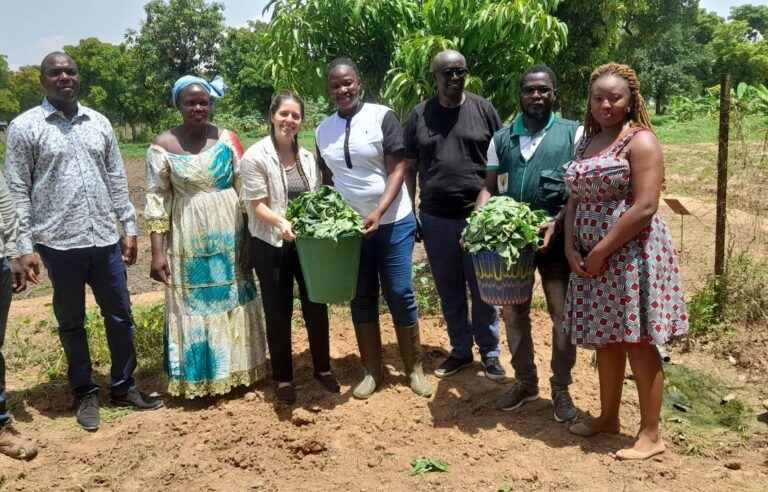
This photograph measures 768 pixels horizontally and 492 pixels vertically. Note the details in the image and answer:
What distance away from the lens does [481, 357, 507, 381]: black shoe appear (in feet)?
12.9

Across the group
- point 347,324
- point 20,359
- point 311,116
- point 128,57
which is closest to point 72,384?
point 20,359

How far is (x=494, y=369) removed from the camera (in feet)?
13.0

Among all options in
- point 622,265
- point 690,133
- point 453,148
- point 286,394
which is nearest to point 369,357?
point 286,394

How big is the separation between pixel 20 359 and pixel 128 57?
105 ft

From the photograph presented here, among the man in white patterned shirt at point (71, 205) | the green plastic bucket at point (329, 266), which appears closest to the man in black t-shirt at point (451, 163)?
the green plastic bucket at point (329, 266)

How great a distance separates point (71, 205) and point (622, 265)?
276 centimetres

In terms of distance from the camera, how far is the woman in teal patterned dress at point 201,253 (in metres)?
3.58

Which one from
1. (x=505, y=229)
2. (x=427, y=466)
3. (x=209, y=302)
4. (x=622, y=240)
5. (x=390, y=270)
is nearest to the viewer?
(x=622, y=240)

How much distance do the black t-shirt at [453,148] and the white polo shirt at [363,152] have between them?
0.19 metres

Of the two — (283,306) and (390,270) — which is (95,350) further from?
(390,270)

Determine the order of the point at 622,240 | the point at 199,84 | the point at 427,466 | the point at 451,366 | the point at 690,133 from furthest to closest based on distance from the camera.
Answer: the point at 690,133 < the point at 451,366 < the point at 199,84 < the point at 427,466 < the point at 622,240

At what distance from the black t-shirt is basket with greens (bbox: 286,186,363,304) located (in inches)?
22.5

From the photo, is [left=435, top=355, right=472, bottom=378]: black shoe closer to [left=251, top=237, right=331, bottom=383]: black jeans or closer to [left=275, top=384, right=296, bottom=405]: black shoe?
[left=251, top=237, right=331, bottom=383]: black jeans

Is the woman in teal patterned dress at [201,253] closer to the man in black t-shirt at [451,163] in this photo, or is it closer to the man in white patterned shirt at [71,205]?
the man in white patterned shirt at [71,205]
